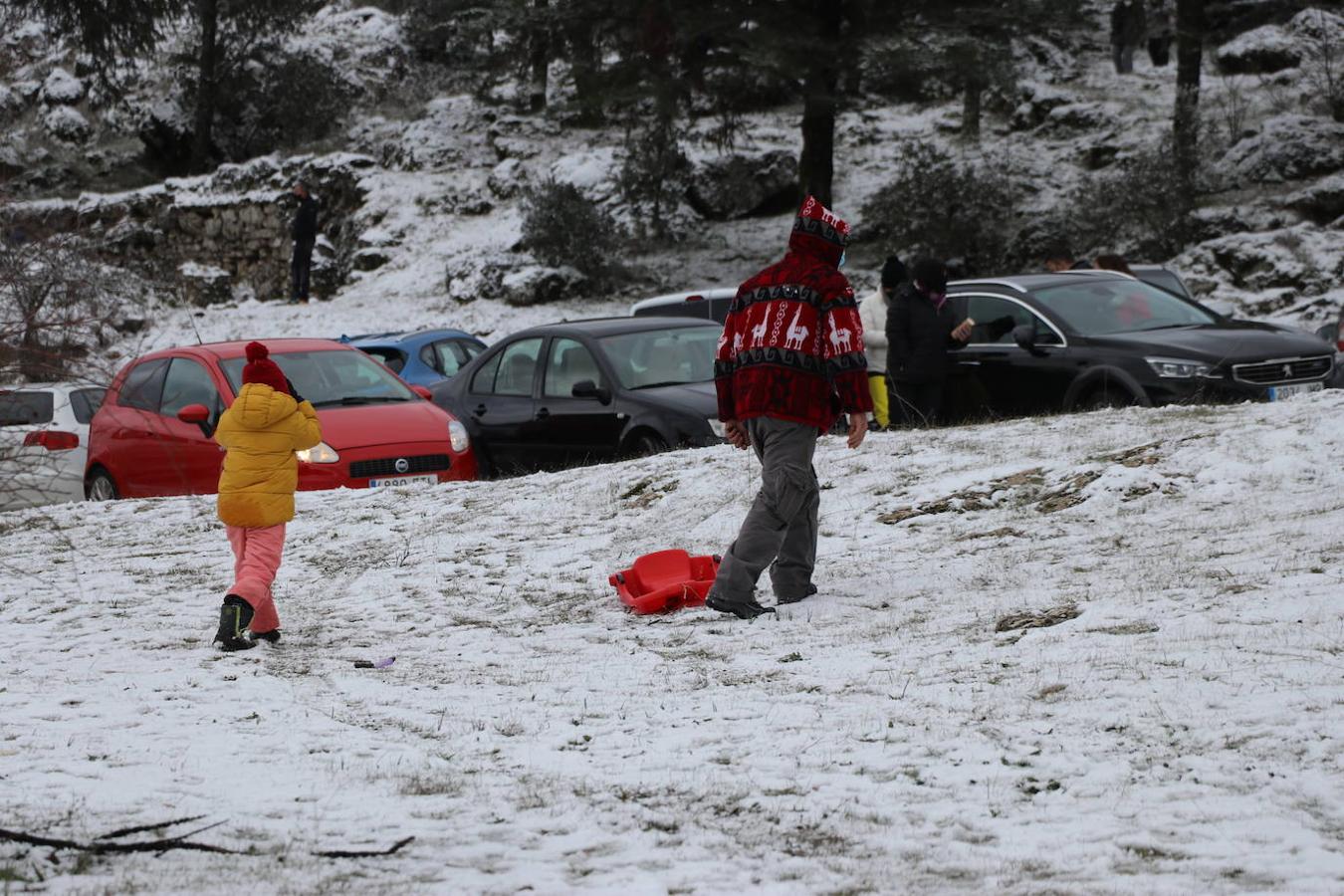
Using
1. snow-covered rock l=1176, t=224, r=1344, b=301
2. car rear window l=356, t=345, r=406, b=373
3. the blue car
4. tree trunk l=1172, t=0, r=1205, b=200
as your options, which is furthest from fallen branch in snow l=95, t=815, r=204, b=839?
tree trunk l=1172, t=0, r=1205, b=200

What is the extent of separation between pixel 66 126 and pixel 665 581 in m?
37.6

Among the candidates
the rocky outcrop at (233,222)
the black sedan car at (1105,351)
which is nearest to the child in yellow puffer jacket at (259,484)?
the black sedan car at (1105,351)

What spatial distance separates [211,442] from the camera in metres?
12.3

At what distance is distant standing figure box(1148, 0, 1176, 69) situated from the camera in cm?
3556

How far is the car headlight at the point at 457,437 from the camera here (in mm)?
12742

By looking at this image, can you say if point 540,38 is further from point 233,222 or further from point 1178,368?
point 1178,368

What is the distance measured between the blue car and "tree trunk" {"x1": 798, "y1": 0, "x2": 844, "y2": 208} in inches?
344

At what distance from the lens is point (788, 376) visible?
7363mm

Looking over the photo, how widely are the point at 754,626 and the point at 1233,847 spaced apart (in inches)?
136

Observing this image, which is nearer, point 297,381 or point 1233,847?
point 1233,847

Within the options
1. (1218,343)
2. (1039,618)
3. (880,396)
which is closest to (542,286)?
(880,396)

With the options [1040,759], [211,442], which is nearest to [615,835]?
[1040,759]

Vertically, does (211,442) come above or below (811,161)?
below

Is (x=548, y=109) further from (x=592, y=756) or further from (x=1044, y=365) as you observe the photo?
(x=592, y=756)
